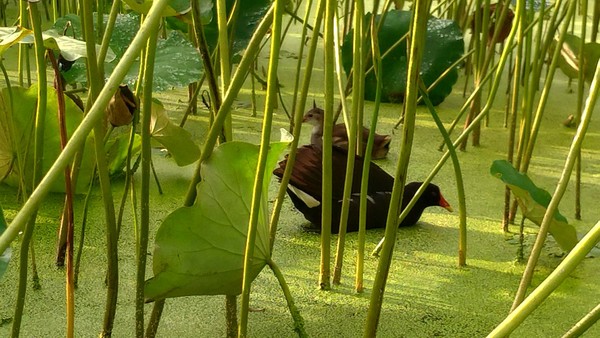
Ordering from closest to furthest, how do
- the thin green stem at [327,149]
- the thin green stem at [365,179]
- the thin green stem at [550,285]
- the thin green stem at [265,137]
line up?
the thin green stem at [550,285], the thin green stem at [265,137], the thin green stem at [327,149], the thin green stem at [365,179]

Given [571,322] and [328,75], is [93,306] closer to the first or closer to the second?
[328,75]

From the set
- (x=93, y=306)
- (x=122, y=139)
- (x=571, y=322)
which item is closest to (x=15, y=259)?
(x=93, y=306)

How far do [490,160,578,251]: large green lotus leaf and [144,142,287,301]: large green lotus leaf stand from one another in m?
0.38

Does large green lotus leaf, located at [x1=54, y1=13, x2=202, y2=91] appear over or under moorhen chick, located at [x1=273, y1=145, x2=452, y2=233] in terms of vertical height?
over

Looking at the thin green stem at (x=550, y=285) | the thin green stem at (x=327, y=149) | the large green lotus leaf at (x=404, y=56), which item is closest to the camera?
the thin green stem at (x=550, y=285)

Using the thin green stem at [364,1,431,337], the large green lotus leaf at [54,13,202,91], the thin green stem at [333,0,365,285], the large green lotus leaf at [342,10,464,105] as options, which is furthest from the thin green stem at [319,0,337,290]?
the large green lotus leaf at [342,10,464,105]

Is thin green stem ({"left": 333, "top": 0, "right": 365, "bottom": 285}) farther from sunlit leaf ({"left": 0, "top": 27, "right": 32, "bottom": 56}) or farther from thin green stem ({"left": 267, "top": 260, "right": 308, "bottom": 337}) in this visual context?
sunlit leaf ({"left": 0, "top": 27, "right": 32, "bottom": 56})

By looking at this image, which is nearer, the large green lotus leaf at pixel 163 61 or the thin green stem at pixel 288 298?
the thin green stem at pixel 288 298

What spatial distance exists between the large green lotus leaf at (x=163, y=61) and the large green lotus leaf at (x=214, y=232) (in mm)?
384

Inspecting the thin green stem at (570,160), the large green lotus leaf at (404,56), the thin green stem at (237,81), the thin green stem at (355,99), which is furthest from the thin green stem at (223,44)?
the large green lotus leaf at (404,56)

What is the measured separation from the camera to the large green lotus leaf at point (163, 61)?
1.17m

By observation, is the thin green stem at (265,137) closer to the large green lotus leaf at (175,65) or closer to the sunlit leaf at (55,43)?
the sunlit leaf at (55,43)

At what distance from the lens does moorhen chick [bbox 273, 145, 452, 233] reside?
125 cm

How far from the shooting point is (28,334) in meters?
0.94
